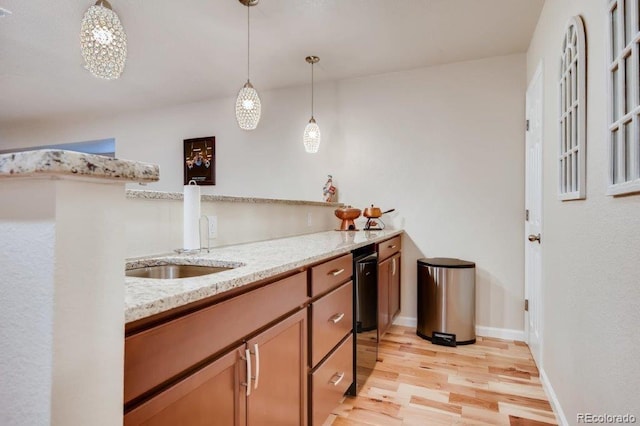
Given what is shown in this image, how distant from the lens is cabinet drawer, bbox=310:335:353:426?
1507 mm

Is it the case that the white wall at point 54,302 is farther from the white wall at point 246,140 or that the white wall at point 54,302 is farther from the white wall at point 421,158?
the white wall at point 246,140

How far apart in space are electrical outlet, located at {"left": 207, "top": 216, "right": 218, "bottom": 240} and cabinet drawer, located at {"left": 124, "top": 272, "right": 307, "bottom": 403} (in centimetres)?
72

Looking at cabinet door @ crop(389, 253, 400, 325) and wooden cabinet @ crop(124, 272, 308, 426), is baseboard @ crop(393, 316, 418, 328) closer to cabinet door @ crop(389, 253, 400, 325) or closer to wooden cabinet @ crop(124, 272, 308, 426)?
cabinet door @ crop(389, 253, 400, 325)

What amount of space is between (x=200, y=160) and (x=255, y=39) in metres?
1.94

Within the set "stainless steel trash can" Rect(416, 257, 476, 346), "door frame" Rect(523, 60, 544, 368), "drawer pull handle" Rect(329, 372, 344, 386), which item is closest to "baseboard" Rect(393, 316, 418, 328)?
"stainless steel trash can" Rect(416, 257, 476, 346)

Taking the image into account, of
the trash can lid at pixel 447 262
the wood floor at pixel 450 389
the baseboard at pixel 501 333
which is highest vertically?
the trash can lid at pixel 447 262

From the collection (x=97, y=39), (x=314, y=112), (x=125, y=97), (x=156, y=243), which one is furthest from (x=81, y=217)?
(x=125, y=97)

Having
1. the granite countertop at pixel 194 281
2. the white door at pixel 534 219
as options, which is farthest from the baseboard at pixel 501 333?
the granite countertop at pixel 194 281

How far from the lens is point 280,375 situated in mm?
1224

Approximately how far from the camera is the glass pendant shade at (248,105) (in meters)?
2.43

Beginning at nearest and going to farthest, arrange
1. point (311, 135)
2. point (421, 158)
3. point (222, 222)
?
point (222, 222)
point (311, 135)
point (421, 158)

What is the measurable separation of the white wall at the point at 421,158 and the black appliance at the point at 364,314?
68 centimetres

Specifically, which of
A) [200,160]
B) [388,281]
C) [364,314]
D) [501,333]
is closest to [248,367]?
[364,314]

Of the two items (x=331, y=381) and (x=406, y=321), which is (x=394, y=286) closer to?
(x=406, y=321)
